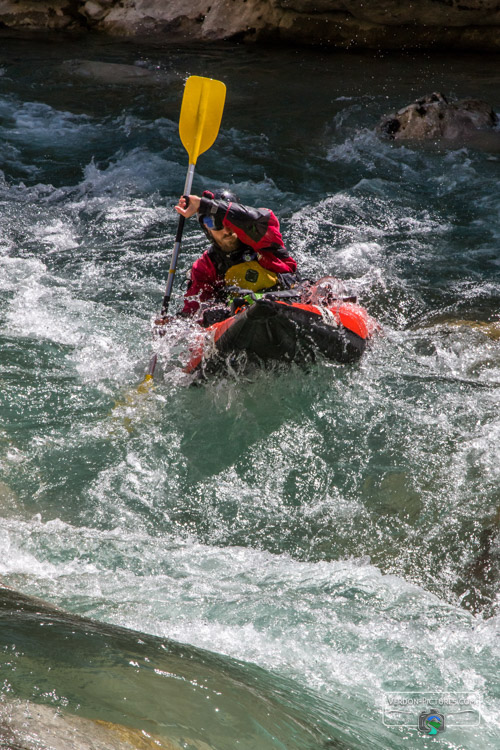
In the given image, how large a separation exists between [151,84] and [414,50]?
4.48m

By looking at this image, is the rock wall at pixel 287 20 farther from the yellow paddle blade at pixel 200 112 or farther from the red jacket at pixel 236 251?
the red jacket at pixel 236 251

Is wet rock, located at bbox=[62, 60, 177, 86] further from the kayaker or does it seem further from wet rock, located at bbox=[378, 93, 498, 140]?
the kayaker

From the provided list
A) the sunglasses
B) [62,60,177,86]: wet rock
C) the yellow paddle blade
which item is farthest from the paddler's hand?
[62,60,177,86]: wet rock

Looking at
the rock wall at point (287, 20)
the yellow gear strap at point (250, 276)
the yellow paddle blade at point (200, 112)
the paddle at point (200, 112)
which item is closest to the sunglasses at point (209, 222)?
the yellow gear strap at point (250, 276)

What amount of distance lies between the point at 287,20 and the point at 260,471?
33.8 feet

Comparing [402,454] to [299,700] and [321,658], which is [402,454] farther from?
[299,700]

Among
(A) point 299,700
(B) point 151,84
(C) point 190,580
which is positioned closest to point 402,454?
(C) point 190,580

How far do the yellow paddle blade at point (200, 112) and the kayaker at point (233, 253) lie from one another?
2.61ft

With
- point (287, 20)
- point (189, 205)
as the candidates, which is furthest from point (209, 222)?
point (287, 20)

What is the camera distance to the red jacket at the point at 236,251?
396 centimetres

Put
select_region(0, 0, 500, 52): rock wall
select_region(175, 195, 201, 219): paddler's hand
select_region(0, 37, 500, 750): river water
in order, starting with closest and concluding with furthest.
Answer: select_region(0, 37, 500, 750): river water
select_region(175, 195, 201, 219): paddler's hand
select_region(0, 0, 500, 52): rock wall

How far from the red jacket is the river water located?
14.6 inches

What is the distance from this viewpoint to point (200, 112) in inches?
186

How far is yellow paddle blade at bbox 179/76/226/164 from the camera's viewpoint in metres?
4.64
